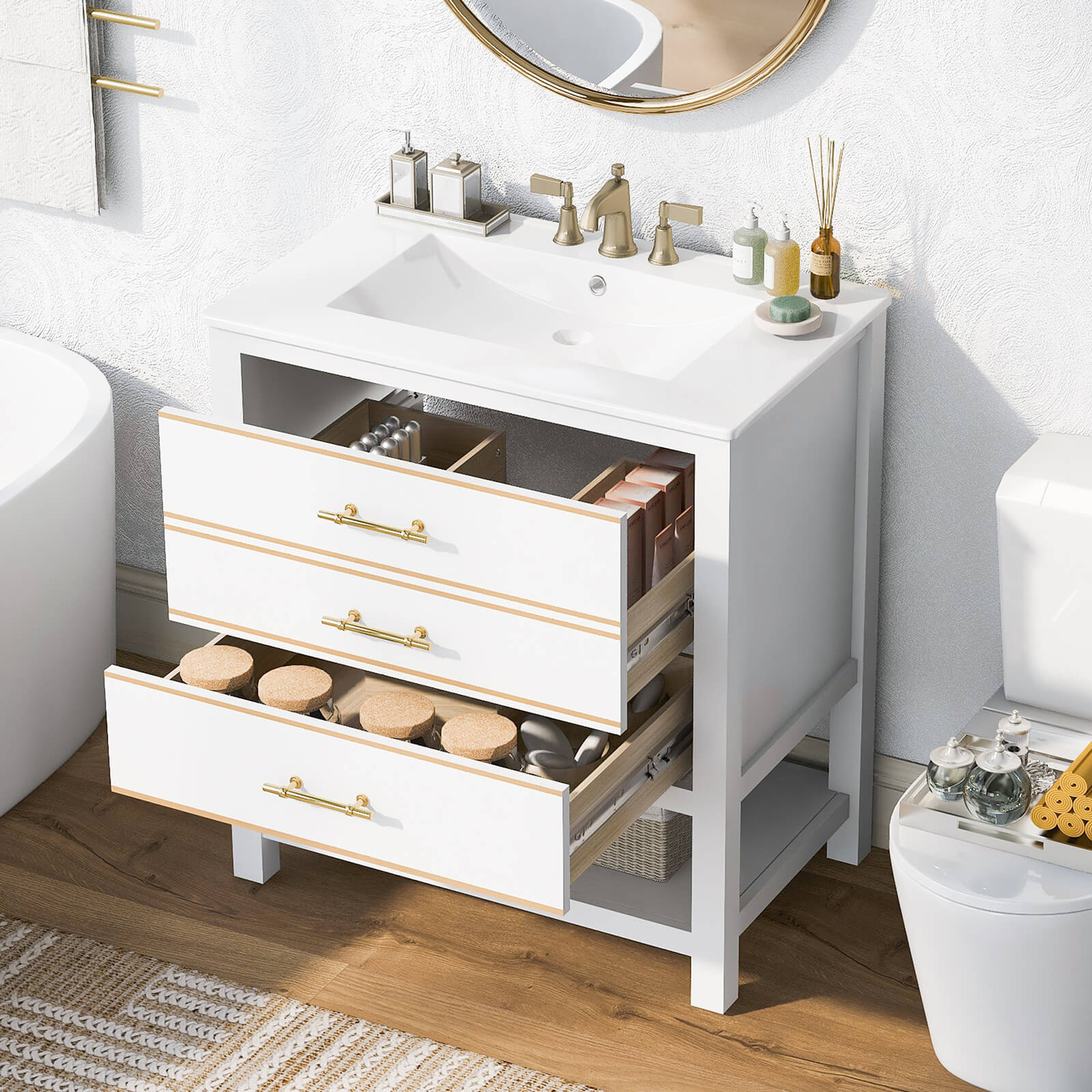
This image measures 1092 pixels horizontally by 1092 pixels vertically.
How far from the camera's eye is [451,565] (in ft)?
6.81

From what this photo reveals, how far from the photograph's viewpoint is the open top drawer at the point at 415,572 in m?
2.00

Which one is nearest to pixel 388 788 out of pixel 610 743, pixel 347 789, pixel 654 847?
pixel 347 789

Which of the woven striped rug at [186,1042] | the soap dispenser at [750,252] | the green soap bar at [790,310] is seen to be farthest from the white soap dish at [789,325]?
the woven striped rug at [186,1042]

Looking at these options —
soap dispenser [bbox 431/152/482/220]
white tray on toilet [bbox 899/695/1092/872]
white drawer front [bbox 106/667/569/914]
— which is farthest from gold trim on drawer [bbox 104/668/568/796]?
soap dispenser [bbox 431/152/482/220]

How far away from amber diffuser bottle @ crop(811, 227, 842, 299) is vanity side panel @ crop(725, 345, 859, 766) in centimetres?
8

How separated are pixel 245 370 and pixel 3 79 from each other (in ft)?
2.87

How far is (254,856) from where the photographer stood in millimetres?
2572

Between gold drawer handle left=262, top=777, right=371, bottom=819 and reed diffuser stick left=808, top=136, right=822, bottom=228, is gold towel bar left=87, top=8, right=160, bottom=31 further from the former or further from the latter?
gold drawer handle left=262, top=777, right=371, bottom=819

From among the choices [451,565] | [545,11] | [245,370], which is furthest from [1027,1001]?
[545,11]

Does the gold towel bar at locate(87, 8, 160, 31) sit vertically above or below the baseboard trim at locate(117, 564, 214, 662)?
above

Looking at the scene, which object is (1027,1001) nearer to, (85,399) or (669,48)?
(669,48)

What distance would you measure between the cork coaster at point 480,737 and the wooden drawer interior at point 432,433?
0.40 meters

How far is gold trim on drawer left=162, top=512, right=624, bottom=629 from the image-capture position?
2.01 meters

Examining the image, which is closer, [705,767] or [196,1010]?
[705,767]
